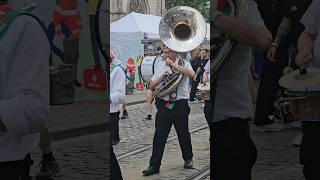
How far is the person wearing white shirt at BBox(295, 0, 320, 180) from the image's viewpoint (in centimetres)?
207

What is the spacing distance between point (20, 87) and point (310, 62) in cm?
124

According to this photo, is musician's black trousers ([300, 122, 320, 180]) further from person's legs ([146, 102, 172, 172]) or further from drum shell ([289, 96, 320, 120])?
person's legs ([146, 102, 172, 172])

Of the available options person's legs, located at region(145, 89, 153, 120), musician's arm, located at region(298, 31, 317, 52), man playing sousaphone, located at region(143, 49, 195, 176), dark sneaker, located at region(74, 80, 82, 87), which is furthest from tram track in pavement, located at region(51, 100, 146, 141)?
musician's arm, located at region(298, 31, 317, 52)

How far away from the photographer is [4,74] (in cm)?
138

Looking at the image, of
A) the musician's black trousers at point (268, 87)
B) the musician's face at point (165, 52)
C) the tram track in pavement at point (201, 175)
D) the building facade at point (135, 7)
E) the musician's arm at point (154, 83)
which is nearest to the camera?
the musician's black trousers at point (268, 87)

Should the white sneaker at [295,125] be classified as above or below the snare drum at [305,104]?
below

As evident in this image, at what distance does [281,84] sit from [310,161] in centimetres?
38

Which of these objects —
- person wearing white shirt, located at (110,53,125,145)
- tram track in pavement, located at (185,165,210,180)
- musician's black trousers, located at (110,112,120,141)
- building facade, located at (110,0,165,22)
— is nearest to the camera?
building facade, located at (110,0,165,22)

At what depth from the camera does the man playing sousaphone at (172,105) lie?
355 cm

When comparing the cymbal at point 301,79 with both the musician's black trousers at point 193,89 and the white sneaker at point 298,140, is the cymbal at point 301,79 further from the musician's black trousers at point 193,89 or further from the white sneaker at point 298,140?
the musician's black trousers at point 193,89

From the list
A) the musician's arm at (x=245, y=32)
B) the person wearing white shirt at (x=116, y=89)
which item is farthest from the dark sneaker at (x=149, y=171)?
the musician's arm at (x=245, y=32)

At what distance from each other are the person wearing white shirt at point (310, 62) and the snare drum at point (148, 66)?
1476mm

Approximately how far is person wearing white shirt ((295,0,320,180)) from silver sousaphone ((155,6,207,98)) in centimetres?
54

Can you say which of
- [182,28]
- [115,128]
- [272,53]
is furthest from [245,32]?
[115,128]
